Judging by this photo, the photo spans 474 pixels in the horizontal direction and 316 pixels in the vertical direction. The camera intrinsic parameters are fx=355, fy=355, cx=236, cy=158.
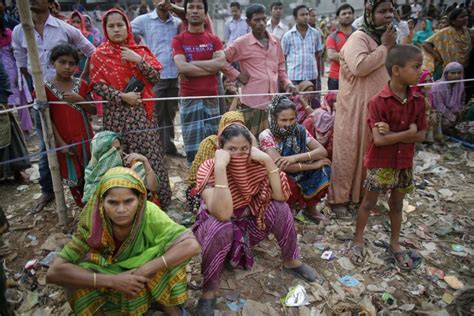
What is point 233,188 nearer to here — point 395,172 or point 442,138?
point 395,172

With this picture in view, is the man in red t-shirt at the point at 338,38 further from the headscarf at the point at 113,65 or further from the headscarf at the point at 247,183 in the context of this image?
the headscarf at the point at 247,183

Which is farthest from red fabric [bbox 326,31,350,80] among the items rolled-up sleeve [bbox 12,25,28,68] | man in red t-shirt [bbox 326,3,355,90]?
rolled-up sleeve [bbox 12,25,28,68]

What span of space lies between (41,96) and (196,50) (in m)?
1.77

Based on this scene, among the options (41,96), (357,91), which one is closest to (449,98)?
(357,91)

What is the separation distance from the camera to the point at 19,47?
4293 mm

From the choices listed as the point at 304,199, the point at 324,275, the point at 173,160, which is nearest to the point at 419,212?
the point at 304,199

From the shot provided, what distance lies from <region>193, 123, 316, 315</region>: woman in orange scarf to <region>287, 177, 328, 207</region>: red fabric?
2.92 feet

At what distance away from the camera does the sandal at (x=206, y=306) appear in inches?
99.3

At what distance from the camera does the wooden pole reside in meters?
2.87

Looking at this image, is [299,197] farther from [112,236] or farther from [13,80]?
[13,80]

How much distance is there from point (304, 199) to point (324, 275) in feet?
3.14

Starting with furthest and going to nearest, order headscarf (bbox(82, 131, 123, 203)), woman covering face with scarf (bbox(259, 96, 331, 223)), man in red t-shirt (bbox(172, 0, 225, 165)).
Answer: man in red t-shirt (bbox(172, 0, 225, 165)), woman covering face with scarf (bbox(259, 96, 331, 223)), headscarf (bbox(82, 131, 123, 203))

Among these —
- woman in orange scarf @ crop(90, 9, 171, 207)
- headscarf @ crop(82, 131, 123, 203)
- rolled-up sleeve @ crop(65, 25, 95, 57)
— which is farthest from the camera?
rolled-up sleeve @ crop(65, 25, 95, 57)

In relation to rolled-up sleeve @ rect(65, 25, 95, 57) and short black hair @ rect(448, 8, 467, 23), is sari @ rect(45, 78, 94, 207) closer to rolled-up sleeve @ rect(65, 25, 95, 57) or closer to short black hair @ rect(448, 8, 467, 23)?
rolled-up sleeve @ rect(65, 25, 95, 57)
